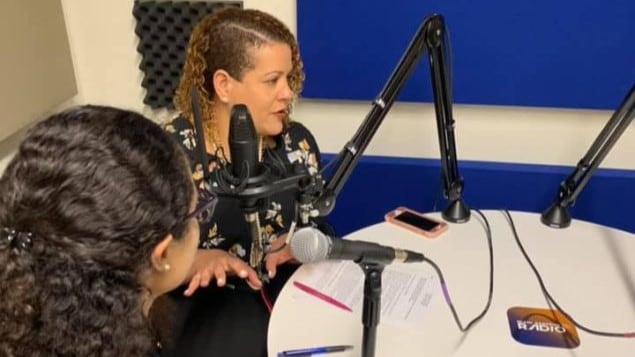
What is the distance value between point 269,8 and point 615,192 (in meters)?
1.22

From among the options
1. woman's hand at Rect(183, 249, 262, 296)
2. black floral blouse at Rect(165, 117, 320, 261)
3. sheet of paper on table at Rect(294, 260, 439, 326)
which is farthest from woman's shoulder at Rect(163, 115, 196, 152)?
sheet of paper on table at Rect(294, 260, 439, 326)

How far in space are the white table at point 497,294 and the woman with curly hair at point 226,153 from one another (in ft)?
0.64

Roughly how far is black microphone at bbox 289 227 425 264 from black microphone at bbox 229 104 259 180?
0.39 feet

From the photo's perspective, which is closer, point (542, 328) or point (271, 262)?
point (542, 328)

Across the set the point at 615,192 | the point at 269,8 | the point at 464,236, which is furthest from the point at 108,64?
the point at 615,192

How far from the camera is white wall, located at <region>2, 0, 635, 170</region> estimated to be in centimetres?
182

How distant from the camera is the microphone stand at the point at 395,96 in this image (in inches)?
40.8

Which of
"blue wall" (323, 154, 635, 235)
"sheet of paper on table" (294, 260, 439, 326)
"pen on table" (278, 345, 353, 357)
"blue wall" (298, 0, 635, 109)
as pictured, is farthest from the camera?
"blue wall" (323, 154, 635, 235)

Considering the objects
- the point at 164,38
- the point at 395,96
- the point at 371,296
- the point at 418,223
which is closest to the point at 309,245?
the point at 371,296

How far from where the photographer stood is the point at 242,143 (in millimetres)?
785

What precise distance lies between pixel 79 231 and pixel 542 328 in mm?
846

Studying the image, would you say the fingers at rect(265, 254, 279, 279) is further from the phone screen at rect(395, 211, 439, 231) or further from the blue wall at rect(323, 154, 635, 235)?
the blue wall at rect(323, 154, 635, 235)

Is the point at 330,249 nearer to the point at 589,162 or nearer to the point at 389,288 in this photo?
the point at 389,288

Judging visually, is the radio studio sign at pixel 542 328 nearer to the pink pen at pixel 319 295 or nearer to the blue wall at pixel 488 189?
the pink pen at pixel 319 295
